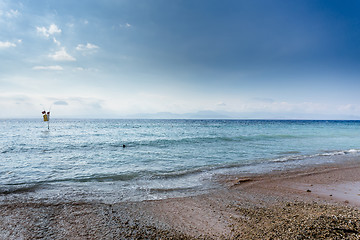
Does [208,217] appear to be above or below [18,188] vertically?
above

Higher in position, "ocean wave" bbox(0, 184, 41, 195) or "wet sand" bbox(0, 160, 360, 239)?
"wet sand" bbox(0, 160, 360, 239)

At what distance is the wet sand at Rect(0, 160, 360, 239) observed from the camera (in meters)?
4.34

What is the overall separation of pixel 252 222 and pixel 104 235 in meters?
3.76

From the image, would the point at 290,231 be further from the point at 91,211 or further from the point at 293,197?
the point at 91,211

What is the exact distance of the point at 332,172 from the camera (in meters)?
10.7

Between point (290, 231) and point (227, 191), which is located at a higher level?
point (290, 231)

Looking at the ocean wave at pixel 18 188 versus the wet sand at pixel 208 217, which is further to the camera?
the ocean wave at pixel 18 188

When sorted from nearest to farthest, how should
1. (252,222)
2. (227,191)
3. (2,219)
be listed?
(252,222), (2,219), (227,191)

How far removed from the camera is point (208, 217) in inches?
213

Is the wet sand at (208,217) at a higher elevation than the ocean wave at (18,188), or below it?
higher

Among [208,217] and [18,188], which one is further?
[18,188]

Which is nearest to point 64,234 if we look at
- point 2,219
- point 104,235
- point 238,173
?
point 104,235

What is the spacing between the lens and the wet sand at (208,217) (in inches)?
171

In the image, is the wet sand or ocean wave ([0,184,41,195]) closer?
the wet sand
